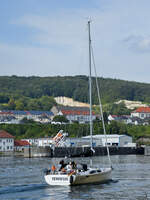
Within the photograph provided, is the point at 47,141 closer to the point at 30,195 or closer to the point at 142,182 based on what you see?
the point at 142,182

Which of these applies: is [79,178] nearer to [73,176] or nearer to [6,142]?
[73,176]

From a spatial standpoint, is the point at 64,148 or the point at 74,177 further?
the point at 64,148

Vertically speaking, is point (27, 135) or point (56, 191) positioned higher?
point (27, 135)

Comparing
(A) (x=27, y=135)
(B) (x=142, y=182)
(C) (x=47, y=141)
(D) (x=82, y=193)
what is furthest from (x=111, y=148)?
(D) (x=82, y=193)

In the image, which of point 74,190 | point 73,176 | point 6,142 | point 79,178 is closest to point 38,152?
point 6,142

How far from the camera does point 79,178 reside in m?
48.3

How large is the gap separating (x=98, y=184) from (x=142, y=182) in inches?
222

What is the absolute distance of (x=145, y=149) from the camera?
133 metres

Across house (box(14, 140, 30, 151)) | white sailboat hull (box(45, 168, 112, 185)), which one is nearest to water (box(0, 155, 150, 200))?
white sailboat hull (box(45, 168, 112, 185))

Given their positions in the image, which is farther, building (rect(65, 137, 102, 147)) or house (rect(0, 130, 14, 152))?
house (rect(0, 130, 14, 152))

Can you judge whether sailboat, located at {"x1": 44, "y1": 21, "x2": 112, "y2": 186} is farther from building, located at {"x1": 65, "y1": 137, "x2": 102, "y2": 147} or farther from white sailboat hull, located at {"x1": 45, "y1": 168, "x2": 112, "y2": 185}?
building, located at {"x1": 65, "y1": 137, "x2": 102, "y2": 147}

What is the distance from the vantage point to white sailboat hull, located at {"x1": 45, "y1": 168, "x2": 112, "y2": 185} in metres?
47.4

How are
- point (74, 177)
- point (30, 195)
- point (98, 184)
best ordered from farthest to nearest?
point (98, 184) < point (74, 177) < point (30, 195)

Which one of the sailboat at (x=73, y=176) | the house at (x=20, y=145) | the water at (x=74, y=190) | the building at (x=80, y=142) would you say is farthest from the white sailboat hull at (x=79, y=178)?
the house at (x=20, y=145)
